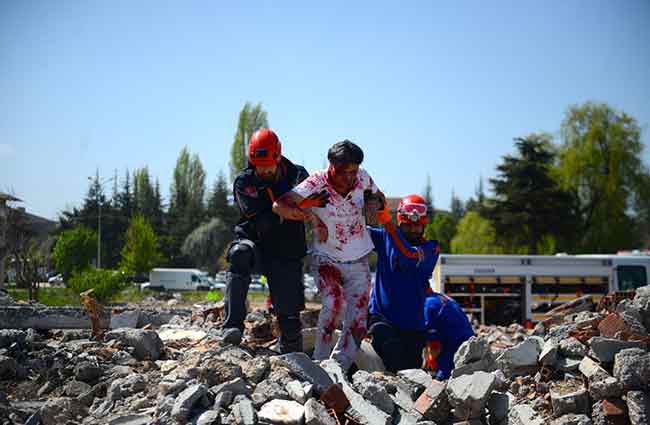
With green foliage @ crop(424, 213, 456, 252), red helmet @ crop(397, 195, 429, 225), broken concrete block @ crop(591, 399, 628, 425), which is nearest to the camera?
broken concrete block @ crop(591, 399, 628, 425)

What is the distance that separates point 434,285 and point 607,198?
22.0 m

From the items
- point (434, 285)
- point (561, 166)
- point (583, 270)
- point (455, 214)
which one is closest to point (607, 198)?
point (561, 166)

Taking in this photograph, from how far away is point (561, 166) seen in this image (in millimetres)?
33219

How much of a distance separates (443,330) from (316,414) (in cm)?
242

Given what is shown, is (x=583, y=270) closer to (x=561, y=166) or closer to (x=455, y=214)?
(x=561, y=166)

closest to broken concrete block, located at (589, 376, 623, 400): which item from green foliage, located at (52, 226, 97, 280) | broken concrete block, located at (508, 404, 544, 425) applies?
broken concrete block, located at (508, 404, 544, 425)

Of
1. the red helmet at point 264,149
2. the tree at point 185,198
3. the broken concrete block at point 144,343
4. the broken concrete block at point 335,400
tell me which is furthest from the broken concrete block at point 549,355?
the tree at point 185,198

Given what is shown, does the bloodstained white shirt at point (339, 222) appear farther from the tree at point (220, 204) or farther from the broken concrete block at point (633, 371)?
the tree at point (220, 204)

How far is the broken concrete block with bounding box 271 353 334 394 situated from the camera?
11.6 ft

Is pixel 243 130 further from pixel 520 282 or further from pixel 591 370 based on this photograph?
pixel 591 370

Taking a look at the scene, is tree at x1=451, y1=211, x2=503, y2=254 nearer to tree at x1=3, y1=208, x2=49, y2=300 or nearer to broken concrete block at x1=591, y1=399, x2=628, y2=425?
tree at x1=3, y1=208, x2=49, y2=300

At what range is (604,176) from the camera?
3186 cm

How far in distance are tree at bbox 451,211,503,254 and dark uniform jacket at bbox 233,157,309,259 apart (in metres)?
30.7

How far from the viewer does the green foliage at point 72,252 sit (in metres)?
19.4
